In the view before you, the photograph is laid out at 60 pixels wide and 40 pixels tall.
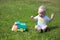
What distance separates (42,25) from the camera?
5.60 m

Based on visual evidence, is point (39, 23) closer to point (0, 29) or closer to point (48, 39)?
point (48, 39)

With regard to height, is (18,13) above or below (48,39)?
above

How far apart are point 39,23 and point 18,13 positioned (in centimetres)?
212

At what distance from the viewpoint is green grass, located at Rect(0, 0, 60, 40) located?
208 inches

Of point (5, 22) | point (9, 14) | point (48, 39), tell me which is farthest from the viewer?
point (9, 14)

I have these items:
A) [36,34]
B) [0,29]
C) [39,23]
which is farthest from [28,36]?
[0,29]

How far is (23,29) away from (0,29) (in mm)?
671

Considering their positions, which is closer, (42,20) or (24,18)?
(42,20)

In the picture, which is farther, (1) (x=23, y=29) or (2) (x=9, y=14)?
(2) (x=9, y=14)

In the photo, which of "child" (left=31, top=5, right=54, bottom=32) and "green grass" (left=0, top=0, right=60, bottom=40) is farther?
"child" (left=31, top=5, right=54, bottom=32)

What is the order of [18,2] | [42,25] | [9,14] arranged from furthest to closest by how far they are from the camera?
[18,2] → [9,14] → [42,25]

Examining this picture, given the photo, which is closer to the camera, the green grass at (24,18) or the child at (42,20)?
the green grass at (24,18)

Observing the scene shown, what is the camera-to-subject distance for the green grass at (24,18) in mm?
5289

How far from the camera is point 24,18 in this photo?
6.91 meters
